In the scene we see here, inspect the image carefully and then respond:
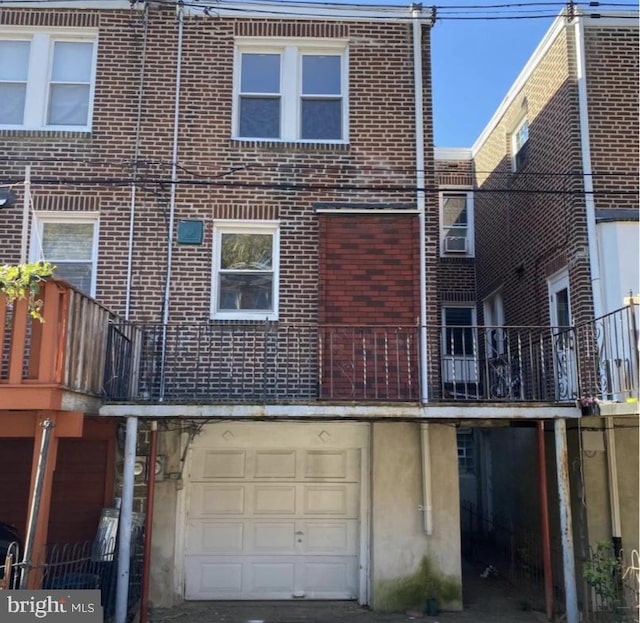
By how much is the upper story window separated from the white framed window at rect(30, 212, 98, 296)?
7.51 m

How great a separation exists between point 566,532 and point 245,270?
536 centimetres

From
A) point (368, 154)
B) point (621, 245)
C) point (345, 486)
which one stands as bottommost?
point (345, 486)

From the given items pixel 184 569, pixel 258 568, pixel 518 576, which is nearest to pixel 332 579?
pixel 258 568

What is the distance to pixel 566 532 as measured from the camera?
7738 mm

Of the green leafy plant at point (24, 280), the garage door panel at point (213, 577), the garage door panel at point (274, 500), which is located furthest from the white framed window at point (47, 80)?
the garage door panel at point (213, 577)

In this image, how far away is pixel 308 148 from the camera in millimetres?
9859

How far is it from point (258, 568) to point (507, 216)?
7.83 m

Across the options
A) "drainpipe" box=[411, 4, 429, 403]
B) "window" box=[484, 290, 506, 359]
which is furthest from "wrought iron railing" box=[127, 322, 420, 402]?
"window" box=[484, 290, 506, 359]

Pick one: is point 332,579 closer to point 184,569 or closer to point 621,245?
point 184,569

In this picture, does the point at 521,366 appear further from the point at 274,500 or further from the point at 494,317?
the point at 494,317

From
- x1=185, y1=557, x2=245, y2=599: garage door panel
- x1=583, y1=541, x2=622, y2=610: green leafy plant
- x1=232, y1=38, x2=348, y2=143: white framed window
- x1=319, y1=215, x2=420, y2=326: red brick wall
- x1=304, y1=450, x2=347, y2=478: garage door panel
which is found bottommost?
x1=185, y1=557, x2=245, y2=599: garage door panel

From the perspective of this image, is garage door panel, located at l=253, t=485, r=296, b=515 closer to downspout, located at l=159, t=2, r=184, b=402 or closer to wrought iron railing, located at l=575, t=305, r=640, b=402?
downspout, located at l=159, t=2, r=184, b=402

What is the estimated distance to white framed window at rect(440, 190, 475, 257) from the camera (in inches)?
589

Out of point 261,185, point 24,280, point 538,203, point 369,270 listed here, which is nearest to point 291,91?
point 261,185
